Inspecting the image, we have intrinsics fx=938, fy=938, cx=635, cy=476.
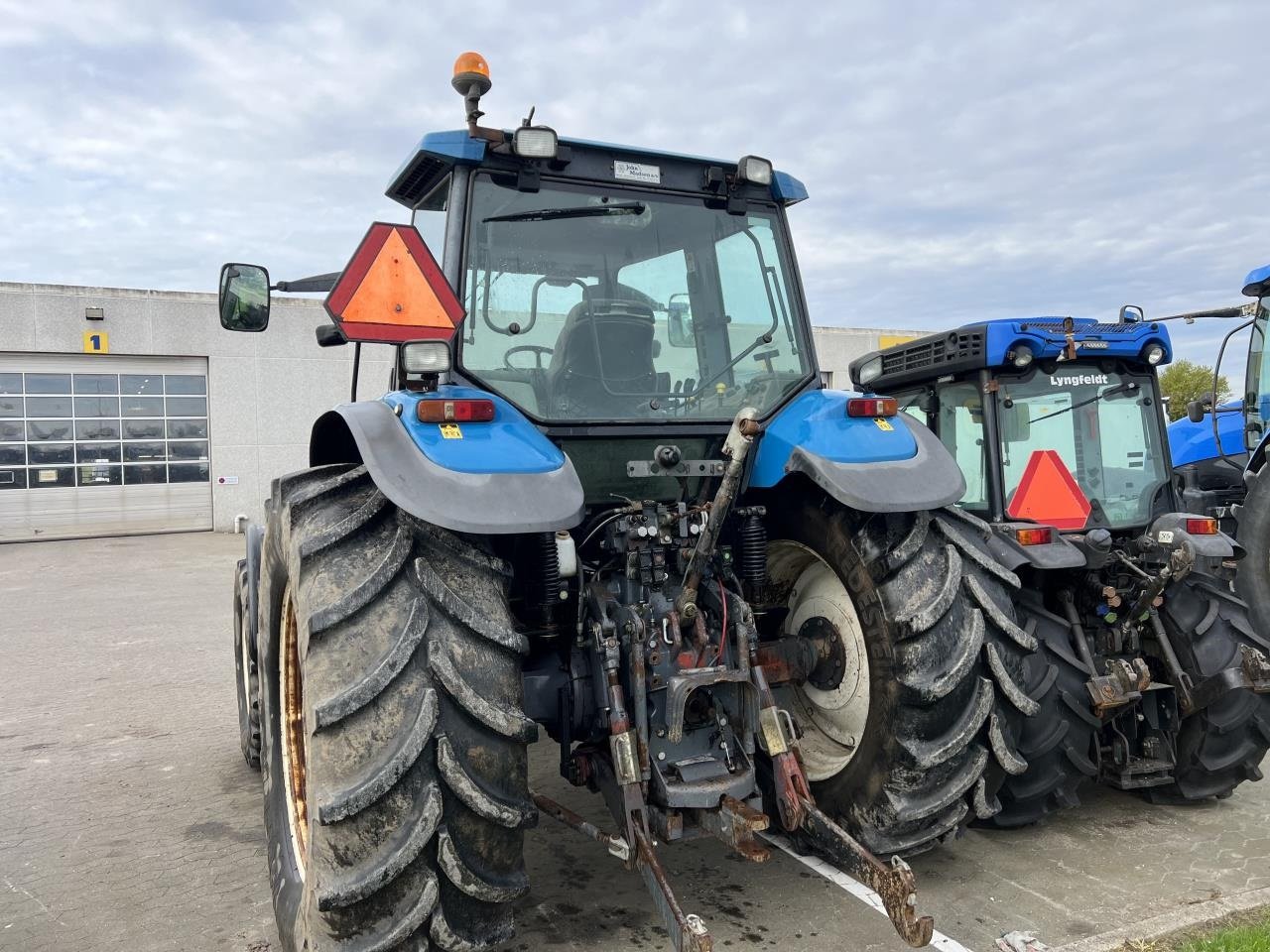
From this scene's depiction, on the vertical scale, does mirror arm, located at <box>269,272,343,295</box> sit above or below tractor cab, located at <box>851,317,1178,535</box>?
above

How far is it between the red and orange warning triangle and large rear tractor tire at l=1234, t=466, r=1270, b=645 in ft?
17.8

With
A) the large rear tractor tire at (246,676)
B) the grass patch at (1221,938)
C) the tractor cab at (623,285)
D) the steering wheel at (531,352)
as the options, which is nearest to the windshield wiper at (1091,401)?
the tractor cab at (623,285)

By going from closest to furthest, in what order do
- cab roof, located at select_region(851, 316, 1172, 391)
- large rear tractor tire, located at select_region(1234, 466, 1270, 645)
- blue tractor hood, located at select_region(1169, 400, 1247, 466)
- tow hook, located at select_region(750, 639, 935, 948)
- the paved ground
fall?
tow hook, located at select_region(750, 639, 935, 948) → the paved ground → cab roof, located at select_region(851, 316, 1172, 391) → large rear tractor tire, located at select_region(1234, 466, 1270, 645) → blue tractor hood, located at select_region(1169, 400, 1247, 466)

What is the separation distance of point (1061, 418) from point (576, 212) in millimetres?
3097

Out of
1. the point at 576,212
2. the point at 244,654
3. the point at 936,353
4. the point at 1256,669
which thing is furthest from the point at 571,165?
the point at 1256,669

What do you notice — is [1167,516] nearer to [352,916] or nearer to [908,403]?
[908,403]

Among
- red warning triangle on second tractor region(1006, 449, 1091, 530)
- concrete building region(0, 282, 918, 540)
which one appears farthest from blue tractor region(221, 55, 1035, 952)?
concrete building region(0, 282, 918, 540)

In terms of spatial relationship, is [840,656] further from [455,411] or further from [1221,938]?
[455,411]

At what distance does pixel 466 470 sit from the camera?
254cm

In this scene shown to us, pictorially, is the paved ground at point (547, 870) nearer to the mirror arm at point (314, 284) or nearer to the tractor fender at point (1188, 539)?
the tractor fender at point (1188, 539)

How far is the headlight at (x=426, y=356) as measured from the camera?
267cm

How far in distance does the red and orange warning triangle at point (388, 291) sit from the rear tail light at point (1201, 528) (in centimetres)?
363

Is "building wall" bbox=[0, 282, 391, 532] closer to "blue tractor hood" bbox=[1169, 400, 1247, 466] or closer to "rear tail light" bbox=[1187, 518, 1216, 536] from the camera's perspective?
"blue tractor hood" bbox=[1169, 400, 1247, 466]

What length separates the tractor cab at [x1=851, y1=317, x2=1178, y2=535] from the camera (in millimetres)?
4898
